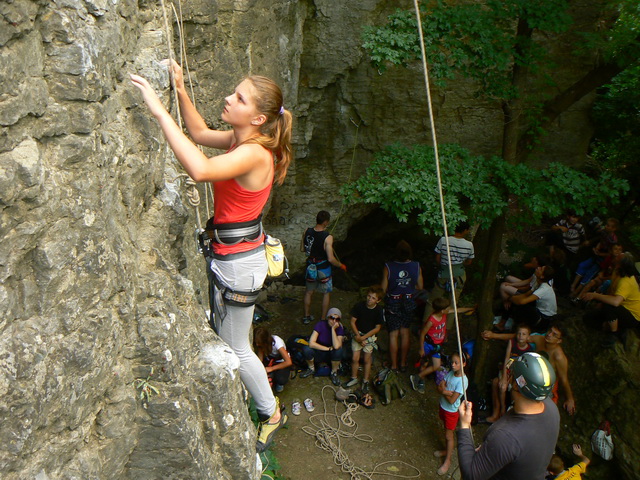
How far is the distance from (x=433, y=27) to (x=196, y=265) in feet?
11.7

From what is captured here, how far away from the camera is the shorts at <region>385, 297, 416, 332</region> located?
7488 mm

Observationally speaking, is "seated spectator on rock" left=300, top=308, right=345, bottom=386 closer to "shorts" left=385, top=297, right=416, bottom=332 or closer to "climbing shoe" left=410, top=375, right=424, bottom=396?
"shorts" left=385, top=297, right=416, bottom=332

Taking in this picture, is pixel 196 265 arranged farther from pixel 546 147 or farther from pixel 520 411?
pixel 546 147

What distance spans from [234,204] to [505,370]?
495 cm

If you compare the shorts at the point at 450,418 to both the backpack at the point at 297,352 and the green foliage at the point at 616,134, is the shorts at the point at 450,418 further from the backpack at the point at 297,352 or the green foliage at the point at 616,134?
the green foliage at the point at 616,134

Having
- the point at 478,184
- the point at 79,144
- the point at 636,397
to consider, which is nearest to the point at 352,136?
the point at 478,184

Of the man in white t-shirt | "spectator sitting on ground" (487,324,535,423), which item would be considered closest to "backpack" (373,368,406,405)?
"spectator sitting on ground" (487,324,535,423)

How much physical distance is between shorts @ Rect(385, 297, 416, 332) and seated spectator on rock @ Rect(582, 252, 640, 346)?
7.51ft

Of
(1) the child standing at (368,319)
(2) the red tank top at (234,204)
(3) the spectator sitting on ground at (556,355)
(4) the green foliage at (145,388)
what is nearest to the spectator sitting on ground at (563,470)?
(3) the spectator sitting on ground at (556,355)

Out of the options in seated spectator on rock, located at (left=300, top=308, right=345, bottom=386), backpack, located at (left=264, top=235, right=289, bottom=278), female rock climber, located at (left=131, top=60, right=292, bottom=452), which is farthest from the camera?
seated spectator on rock, located at (left=300, top=308, right=345, bottom=386)

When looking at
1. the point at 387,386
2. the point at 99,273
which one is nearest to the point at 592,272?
the point at 387,386

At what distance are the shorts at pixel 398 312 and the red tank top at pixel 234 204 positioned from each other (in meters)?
4.51

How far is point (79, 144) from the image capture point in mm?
2266

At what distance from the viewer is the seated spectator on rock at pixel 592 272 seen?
7547 mm
